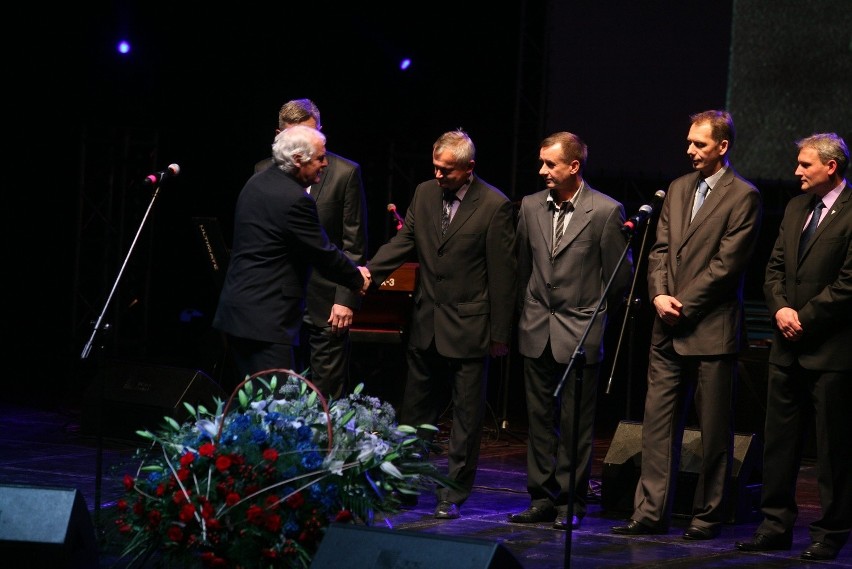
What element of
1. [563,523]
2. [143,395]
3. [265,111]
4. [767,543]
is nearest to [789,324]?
[767,543]

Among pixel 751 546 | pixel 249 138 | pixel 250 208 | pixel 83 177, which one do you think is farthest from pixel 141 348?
pixel 751 546

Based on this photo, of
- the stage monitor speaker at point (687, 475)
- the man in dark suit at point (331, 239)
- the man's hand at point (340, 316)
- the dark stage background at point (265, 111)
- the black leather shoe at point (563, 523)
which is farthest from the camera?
the dark stage background at point (265, 111)

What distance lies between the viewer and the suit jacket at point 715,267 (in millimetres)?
5117

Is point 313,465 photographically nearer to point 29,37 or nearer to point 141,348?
point 141,348

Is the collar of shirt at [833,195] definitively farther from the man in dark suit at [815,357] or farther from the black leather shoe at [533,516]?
the black leather shoe at [533,516]

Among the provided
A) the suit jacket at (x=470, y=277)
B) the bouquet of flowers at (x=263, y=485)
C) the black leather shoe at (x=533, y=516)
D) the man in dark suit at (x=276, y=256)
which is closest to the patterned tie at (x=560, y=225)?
the suit jacket at (x=470, y=277)

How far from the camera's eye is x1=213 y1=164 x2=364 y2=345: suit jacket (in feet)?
15.8

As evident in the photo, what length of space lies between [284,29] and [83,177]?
2.29 meters

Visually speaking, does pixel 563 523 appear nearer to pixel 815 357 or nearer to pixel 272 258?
pixel 815 357

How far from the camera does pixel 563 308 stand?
538 cm

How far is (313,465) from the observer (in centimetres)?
358

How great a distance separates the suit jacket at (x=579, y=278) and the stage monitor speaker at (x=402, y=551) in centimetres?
243

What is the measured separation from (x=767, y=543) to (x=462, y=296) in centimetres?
176

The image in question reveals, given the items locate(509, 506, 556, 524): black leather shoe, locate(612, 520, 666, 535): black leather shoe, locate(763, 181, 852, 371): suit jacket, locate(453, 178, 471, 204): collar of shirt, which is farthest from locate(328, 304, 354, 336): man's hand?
locate(763, 181, 852, 371): suit jacket
